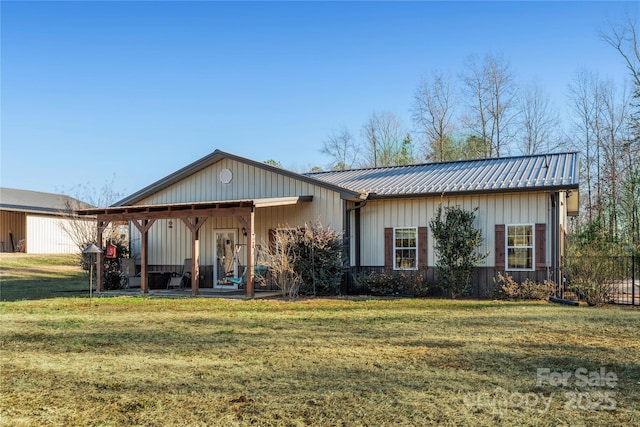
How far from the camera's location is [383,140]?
37312mm

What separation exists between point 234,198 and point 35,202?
22.9 metres

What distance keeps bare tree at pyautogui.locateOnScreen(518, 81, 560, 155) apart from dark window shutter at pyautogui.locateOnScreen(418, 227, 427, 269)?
19.9 metres

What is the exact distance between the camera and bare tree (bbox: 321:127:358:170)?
3969cm

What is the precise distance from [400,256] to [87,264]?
1079 cm

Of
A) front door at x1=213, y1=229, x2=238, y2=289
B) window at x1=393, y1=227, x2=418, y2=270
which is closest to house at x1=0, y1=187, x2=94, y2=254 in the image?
front door at x1=213, y1=229, x2=238, y2=289

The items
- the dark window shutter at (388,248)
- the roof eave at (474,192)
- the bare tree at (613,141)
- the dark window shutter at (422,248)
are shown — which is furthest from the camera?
the bare tree at (613,141)

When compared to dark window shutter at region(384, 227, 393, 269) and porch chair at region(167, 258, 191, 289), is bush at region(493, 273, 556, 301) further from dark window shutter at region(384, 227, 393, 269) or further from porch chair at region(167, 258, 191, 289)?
porch chair at region(167, 258, 191, 289)

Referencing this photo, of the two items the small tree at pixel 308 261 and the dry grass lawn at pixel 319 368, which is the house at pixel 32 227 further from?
the dry grass lawn at pixel 319 368

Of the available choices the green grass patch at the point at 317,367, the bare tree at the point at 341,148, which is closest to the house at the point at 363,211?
the green grass patch at the point at 317,367

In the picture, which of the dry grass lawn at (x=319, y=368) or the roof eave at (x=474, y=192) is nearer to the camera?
the dry grass lawn at (x=319, y=368)

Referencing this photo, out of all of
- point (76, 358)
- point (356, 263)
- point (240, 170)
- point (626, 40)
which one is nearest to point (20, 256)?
point (240, 170)

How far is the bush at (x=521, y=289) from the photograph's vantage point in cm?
1320

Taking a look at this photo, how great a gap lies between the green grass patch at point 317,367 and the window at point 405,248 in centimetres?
428

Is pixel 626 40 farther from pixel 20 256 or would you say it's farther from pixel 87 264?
pixel 20 256
